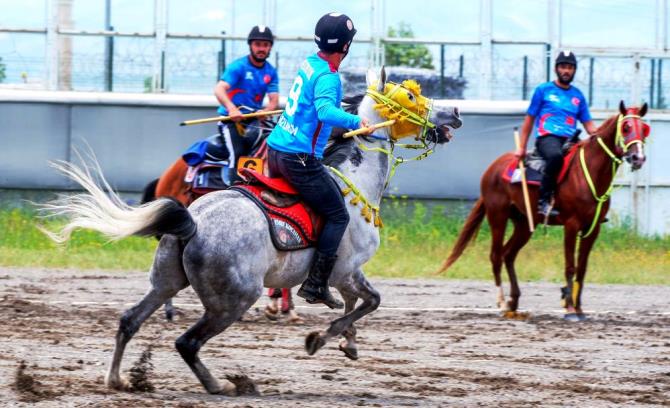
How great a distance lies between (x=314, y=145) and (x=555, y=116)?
641 centimetres

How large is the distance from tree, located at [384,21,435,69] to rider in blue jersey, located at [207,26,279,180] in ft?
28.3

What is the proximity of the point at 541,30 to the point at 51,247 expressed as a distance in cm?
903

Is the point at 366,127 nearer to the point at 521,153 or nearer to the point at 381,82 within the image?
the point at 381,82

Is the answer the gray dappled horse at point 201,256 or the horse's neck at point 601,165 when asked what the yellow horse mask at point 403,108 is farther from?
the horse's neck at point 601,165

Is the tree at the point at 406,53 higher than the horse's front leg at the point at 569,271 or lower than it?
higher

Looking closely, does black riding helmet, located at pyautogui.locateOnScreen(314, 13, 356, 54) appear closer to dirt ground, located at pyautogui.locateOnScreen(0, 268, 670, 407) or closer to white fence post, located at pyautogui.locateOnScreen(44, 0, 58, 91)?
dirt ground, located at pyautogui.locateOnScreen(0, 268, 670, 407)

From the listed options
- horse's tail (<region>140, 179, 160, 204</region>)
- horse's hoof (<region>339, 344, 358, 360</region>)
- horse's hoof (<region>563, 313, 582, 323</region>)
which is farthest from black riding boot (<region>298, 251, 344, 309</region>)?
horse's hoof (<region>563, 313, 582, 323</region>)

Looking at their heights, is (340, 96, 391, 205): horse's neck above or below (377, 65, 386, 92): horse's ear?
below

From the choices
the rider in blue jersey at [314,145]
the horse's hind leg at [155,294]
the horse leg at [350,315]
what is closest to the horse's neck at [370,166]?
the rider in blue jersey at [314,145]

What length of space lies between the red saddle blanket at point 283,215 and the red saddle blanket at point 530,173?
21.0 ft

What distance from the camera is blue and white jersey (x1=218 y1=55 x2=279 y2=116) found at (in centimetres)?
1286

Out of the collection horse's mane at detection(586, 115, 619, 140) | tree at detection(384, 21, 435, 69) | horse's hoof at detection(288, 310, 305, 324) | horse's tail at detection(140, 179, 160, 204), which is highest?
tree at detection(384, 21, 435, 69)

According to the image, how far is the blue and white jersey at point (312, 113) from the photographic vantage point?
8.41 meters

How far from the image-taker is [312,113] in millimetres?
8602
